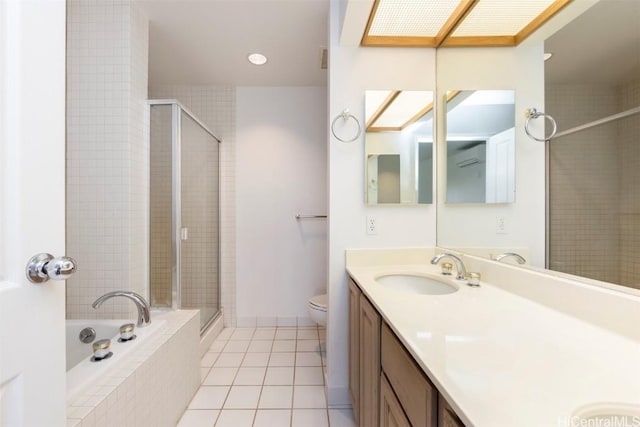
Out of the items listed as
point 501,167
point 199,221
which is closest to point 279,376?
point 199,221

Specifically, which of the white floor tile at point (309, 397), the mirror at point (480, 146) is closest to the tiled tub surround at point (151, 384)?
the white floor tile at point (309, 397)

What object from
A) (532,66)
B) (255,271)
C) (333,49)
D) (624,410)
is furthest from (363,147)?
(255,271)

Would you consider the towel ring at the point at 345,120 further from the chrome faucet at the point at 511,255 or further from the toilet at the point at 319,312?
the toilet at the point at 319,312

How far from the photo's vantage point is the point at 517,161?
3.67ft

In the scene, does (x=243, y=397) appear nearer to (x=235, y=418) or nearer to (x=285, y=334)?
(x=235, y=418)

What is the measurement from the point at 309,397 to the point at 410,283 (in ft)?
3.09

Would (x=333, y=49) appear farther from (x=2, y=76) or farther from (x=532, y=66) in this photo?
(x=2, y=76)

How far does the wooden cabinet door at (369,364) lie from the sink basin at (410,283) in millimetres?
244

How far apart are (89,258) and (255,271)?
4.45 ft

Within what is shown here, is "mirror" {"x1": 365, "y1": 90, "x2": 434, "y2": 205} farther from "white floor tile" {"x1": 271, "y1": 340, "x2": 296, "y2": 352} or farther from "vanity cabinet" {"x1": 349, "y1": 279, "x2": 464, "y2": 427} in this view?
"white floor tile" {"x1": 271, "y1": 340, "x2": 296, "y2": 352}

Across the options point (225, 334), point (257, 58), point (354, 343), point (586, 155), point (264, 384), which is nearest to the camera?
point (586, 155)

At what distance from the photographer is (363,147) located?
162 cm

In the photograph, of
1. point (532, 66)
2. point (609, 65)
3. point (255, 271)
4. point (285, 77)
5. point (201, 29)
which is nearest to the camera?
point (609, 65)

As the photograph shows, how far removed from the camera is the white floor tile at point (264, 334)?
8.00 ft
